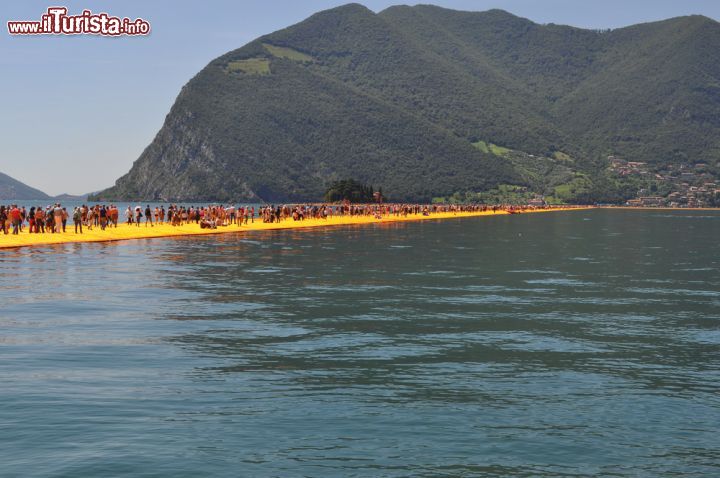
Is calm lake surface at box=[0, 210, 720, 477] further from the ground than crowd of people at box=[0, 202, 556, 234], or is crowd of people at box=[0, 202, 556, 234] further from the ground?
crowd of people at box=[0, 202, 556, 234]

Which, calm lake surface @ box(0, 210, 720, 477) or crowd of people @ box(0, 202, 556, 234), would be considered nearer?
calm lake surface @ box(0, 210, 720, 477)

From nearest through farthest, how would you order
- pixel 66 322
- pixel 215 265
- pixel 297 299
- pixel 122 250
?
pixel 66 322
pixel 297 299
pixel 215 265
pixel 122 250

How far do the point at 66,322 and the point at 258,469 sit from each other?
14662 millimetres

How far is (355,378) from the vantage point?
16266 millimetres

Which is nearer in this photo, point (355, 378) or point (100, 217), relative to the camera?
point (355, 378)

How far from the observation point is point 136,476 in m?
10.5

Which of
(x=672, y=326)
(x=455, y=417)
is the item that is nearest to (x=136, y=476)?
(x=455, y=417)

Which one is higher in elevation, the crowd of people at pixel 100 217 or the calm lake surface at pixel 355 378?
the crowd of people at pixel 100 217

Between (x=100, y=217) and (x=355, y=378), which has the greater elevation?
(x=100, y=217)

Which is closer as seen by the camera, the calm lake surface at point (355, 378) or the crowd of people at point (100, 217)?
the calm lake surface at point (355, 378)

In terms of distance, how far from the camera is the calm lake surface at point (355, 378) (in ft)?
37.3

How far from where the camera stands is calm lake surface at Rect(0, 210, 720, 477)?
11.4m

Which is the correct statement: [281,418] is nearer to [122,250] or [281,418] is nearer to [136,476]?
[136,476]

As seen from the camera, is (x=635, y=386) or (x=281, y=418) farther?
(x=635, y=386)
